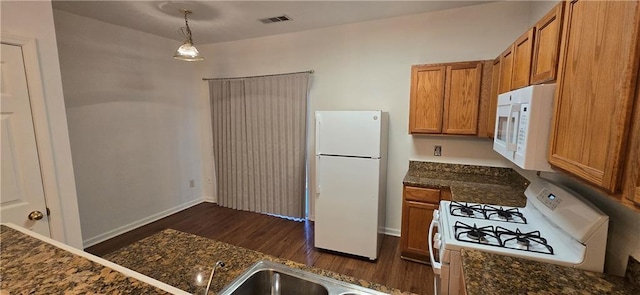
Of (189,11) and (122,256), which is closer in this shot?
(122,256)

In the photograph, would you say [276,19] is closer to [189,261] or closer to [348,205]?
[348,205]

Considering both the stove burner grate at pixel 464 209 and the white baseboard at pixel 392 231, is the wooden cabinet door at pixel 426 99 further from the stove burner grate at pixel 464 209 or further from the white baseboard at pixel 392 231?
the white baseboard at pixel 392 231

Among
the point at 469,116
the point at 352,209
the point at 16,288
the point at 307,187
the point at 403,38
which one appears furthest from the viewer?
the point at 307,187

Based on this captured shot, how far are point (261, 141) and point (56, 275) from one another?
10.1 ft

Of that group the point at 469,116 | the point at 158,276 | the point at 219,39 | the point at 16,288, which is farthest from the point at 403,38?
the point at 16,288

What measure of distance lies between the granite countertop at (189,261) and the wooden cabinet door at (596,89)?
32.6 inches

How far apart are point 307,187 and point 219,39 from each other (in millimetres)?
2531

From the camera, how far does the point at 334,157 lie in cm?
280

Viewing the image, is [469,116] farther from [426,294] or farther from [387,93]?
[426,294]

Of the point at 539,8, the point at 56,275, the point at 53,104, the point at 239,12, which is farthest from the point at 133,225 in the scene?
the point at 539,8

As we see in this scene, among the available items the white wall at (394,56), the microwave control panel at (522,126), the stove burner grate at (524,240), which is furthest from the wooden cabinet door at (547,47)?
the white wall at (394,56)

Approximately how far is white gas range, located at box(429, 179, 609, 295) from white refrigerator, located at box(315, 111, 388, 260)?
0.93 metres

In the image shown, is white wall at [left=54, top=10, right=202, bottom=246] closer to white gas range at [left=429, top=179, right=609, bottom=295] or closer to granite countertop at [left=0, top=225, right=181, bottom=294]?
granite countertop at [left=0, top=225, right=181, bottom=294]

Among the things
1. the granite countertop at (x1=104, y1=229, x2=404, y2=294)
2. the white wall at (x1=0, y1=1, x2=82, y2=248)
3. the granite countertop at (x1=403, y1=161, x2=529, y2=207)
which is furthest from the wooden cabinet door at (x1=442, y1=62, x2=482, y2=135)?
the white wall at (x1=0, y1=1, x2=82, y2=248)
